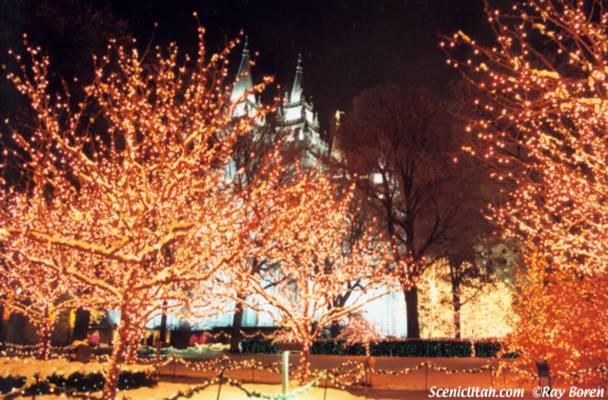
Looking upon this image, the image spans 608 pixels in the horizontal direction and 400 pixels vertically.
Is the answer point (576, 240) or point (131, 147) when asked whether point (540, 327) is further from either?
point (131, 147)

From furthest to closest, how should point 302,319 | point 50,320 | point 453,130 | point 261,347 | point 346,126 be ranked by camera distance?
point 261,347, point 346,126, point 453,130, point 50,320, point 302,319

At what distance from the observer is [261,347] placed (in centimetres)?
2792

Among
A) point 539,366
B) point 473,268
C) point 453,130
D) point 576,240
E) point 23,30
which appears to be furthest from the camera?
point 473,268

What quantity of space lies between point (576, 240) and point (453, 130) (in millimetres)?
15166

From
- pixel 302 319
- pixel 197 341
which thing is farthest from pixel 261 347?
pixel 302 319

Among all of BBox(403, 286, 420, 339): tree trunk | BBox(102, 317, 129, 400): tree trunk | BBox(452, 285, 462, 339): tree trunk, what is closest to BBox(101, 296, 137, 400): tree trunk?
BBox(102, 317, 129, 400): tree trunk

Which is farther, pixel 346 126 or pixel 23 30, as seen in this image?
pixel 346 126

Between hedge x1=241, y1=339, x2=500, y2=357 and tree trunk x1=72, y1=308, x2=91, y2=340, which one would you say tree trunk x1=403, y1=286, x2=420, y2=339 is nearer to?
hedge x1=241, y1=339, x2=500, y2=357

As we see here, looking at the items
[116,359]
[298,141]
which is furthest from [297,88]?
[116,359]

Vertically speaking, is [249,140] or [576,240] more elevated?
[249,140]

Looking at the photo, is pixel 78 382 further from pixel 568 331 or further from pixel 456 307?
pixel 456 307

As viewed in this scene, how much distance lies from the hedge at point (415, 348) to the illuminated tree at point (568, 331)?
10.4 m

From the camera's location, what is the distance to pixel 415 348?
24.4m

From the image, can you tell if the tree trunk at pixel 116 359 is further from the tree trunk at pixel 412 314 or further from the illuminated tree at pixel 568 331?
the tree trunk at pixel 412 314
